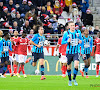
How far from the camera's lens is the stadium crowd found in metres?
22.1

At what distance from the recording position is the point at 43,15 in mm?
23250

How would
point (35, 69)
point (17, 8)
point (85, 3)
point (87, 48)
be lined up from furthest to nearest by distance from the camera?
point (85, 3)
point (17, 8)
point (35, 69)
point (87, 48)

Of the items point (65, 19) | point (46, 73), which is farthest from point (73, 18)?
point (46, 73)

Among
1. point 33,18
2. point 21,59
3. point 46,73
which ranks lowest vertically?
point 46,73

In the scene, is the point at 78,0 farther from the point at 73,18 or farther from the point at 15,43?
the point at 15,43

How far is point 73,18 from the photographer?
24.5 metres

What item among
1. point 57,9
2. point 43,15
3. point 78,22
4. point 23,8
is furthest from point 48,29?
point 57,9

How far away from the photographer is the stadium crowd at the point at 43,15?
22141 mm

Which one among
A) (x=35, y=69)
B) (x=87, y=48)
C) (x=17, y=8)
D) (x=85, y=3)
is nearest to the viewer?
(x=87, y=48)

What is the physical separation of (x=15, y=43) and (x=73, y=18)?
23.3ft

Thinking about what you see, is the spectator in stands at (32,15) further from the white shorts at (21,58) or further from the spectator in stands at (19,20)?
the white shorts at (21,58)

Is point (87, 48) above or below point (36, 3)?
below

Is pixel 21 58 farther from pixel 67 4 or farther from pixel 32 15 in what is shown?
pixel 67 4

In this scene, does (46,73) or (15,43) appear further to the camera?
(46,73)
